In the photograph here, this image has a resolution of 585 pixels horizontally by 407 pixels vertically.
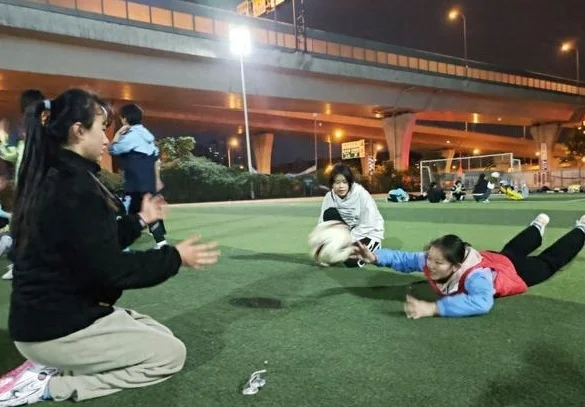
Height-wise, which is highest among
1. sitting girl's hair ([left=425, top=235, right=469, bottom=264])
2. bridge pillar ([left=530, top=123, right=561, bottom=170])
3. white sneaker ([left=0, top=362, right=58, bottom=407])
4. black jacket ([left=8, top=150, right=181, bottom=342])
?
bridge pillar ([left=530, top=123, right=561, bottom=170])

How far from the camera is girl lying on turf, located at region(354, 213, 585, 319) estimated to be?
3.21 meters

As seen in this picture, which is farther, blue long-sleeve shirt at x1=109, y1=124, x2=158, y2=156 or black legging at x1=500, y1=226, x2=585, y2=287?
blue long-sleeve shirt at x1=109, y1=124, x2=158, y2=156

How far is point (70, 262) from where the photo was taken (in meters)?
2.12

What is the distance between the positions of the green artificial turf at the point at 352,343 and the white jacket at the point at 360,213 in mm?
483

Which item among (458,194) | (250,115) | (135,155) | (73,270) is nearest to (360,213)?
(135,155)

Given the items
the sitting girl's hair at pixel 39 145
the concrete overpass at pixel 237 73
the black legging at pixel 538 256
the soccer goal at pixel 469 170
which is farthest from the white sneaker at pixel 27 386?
the soccer goal at pixel 469 170

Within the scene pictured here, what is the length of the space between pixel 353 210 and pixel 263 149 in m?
49.1

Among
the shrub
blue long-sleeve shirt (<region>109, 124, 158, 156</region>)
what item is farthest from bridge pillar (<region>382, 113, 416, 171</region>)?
blue long-sleeve shirt (<region>109, 124, 158, 156</region>)

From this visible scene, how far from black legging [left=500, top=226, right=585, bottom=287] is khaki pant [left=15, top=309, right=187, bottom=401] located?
301 cm

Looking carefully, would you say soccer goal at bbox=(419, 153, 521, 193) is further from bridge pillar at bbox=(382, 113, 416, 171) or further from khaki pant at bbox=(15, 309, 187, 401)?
khaki pant at bbox=(15, 309, 187, 401)

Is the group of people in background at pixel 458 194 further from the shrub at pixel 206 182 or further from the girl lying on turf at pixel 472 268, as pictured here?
the girl lying on turf at pixel 472 268

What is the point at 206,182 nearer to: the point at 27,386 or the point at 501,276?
the point at 501,276

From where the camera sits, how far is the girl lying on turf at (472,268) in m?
3.21

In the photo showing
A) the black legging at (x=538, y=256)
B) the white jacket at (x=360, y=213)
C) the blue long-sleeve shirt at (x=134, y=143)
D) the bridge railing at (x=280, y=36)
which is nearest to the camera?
the black legging at (x=538, y=256)
